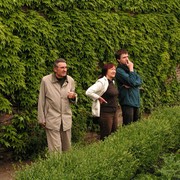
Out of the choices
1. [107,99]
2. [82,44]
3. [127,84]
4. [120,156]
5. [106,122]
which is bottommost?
[120,156]

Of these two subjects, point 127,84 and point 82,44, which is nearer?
point 127,84

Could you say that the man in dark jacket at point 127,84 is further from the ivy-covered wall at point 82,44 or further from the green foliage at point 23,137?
the green foliage at point 23,137

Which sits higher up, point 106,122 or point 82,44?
point 82,44

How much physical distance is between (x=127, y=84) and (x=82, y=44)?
1.61 meters

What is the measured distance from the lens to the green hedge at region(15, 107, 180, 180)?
3.70 m

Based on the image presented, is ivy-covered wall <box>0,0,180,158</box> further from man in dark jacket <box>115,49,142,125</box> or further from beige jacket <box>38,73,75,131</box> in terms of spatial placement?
man in dark jacket <box>115,49,142,125</box>

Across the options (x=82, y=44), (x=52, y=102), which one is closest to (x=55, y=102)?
(x=52, y=102)

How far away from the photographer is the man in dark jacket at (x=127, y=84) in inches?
251

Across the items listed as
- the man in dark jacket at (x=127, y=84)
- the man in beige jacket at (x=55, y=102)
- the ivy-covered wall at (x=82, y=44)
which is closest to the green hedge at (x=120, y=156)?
the man in dark jacket at (x=127, y=84)

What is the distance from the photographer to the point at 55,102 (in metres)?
5.41

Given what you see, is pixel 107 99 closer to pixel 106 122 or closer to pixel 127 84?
pixel 106 122

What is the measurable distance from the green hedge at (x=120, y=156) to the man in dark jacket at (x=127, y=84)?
46 cm

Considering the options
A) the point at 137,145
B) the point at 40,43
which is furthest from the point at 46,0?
the point at 137,145

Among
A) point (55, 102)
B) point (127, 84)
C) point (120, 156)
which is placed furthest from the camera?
point (127, 84)
